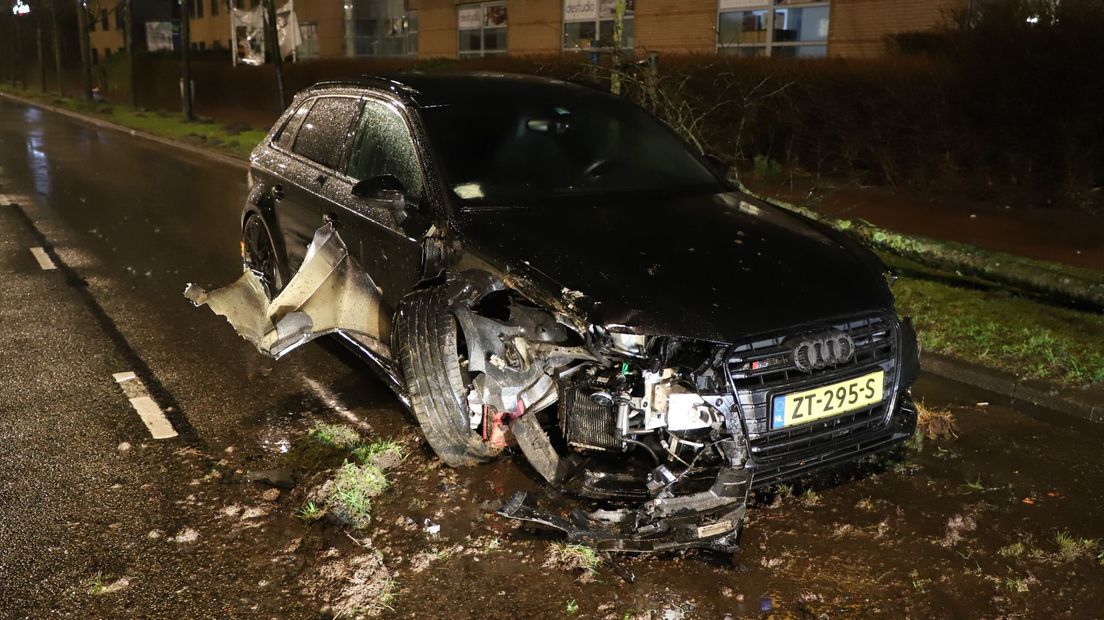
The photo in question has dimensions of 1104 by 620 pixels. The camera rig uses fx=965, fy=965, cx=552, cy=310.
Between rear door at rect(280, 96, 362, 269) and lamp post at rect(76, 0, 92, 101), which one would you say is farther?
lamp post at rect(76, 0, 92, 101)

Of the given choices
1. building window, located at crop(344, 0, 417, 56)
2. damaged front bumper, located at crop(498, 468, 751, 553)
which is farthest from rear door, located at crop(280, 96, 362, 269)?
building window, located at crop(344, 0, 417, 56)

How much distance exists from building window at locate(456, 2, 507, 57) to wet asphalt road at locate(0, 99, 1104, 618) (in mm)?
24553

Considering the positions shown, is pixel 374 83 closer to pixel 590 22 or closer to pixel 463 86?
pixel 463 86

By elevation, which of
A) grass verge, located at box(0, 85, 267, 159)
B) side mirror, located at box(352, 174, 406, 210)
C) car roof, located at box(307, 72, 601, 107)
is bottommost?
grass verge, located at box(0, 85, 267, 159)

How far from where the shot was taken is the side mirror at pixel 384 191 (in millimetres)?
4734

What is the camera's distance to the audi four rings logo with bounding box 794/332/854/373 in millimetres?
3814

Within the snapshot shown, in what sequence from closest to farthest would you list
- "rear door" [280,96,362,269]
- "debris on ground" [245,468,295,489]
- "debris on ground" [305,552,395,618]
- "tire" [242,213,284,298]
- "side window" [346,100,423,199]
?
"debris on ground" [305,552,395,618] < "debris on ground" [245,468,295,489] < "side window" [346,100,423,199] < "rear door" [280,96,362,269] < "tire" [242,213,284,298]

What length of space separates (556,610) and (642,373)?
933 millimetres

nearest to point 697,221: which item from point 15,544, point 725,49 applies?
point 15,544

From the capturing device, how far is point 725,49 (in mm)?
21000

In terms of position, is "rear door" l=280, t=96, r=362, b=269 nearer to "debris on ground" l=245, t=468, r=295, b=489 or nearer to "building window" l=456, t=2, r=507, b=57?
"debris on ground" l=245, t=468, r=295, b=489

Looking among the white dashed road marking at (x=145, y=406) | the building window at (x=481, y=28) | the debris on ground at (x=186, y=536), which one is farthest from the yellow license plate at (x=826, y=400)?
the building window at (x=481, y=28)

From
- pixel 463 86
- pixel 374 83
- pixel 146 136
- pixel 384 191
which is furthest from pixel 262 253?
pixel 146 136

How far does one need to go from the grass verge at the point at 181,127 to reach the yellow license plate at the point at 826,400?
1741cm
